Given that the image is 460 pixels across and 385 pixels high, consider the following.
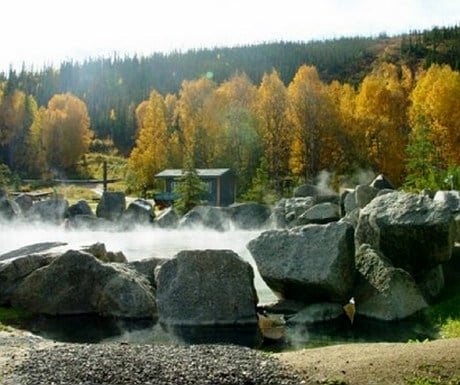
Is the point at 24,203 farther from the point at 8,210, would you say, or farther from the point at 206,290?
the point at 206,290

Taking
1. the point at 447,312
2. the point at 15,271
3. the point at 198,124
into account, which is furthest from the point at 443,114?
the point at 15,271

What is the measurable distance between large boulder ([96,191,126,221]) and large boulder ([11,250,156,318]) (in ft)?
110

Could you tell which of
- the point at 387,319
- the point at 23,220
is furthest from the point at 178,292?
the point at 23,220

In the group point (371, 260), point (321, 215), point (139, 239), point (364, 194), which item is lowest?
point (139, 239)

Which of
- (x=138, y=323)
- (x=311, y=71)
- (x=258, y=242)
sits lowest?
(x=138, y=323)

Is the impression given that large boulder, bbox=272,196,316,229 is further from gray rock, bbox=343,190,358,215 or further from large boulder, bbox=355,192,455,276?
large boulder, bbox=355,192,455,276

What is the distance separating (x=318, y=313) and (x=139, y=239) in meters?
25.5

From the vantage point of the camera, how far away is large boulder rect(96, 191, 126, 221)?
191ft

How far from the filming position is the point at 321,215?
1658 inches

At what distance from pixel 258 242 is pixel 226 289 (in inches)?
113

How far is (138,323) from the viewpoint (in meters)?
22.2

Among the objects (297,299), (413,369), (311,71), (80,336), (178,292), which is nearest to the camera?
(413,369)

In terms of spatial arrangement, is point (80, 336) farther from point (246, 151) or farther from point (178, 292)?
point (246, 151)

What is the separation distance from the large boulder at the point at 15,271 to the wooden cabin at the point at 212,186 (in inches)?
1645
